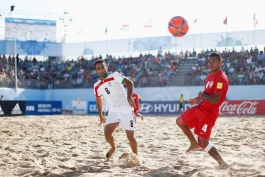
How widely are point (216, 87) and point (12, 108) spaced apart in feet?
59.9

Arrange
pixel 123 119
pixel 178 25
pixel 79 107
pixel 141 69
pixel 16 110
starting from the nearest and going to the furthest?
pixel 123 119 → pixel 16 110 → pixel 178 25 → pixel 79 107 → pixel 141 69

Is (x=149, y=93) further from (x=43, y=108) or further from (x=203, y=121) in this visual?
(x=203, y=121)

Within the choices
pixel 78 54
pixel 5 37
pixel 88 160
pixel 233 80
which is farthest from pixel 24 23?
pixel 88 160

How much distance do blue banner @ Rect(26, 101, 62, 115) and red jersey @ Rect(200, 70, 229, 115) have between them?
62.7 feet

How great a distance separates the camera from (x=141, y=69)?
2902 cm

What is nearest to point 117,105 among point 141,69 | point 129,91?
point 129,91

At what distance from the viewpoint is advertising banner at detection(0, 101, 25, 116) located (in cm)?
2100

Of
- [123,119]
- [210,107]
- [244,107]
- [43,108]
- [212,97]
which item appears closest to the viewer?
[212,97]

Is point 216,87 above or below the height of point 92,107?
above

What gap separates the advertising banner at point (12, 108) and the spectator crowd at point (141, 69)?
529 cm

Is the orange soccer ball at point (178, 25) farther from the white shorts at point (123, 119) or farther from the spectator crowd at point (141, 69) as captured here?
the white shorts at point (123, 119)

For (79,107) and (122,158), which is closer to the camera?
(122,158)

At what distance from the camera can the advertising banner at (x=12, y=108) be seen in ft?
68.9

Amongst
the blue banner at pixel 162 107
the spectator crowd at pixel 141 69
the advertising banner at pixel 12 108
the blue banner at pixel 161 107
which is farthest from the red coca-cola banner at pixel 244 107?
the advertising banner at pixel 12 108
